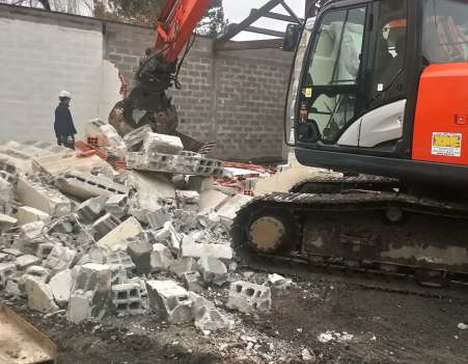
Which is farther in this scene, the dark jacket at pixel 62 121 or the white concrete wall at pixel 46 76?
the white concrete wall at pixel 46 76

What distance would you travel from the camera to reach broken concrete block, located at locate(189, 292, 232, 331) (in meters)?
4.42

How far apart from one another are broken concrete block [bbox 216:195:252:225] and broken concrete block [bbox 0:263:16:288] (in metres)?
2.66

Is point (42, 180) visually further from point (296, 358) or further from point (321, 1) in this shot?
point (296, 358)

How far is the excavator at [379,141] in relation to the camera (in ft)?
15.6

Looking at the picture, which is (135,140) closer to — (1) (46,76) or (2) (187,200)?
(2) (187,200)

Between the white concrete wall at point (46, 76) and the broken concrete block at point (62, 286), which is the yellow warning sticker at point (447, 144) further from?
the white concrete wall at point (46, 76)

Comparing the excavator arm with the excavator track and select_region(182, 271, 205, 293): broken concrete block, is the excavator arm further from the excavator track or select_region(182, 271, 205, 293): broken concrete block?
select_region(182, 271, 205, 293): broken concrete block

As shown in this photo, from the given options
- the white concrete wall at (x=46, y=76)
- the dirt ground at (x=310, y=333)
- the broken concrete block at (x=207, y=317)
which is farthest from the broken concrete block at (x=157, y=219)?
the white concrete wall at (x=46, y=76)

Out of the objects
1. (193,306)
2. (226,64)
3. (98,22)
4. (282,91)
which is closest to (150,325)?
(193,306)

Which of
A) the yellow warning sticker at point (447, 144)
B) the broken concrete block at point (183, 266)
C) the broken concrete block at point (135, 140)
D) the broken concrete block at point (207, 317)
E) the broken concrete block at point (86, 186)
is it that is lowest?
the broken concrete block at point (207, 317)

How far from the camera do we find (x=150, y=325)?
447cm

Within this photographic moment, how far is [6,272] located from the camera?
17.0 ft

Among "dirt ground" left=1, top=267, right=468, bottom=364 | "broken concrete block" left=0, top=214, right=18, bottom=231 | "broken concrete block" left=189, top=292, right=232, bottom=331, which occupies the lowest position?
"dirt ground" left=1, top=267, right=468, bottom=364

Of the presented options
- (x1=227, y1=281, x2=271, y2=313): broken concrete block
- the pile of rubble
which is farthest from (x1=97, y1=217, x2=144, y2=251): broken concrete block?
(x1=227, y1=281, x2=271, y2=313): broken concrete block
